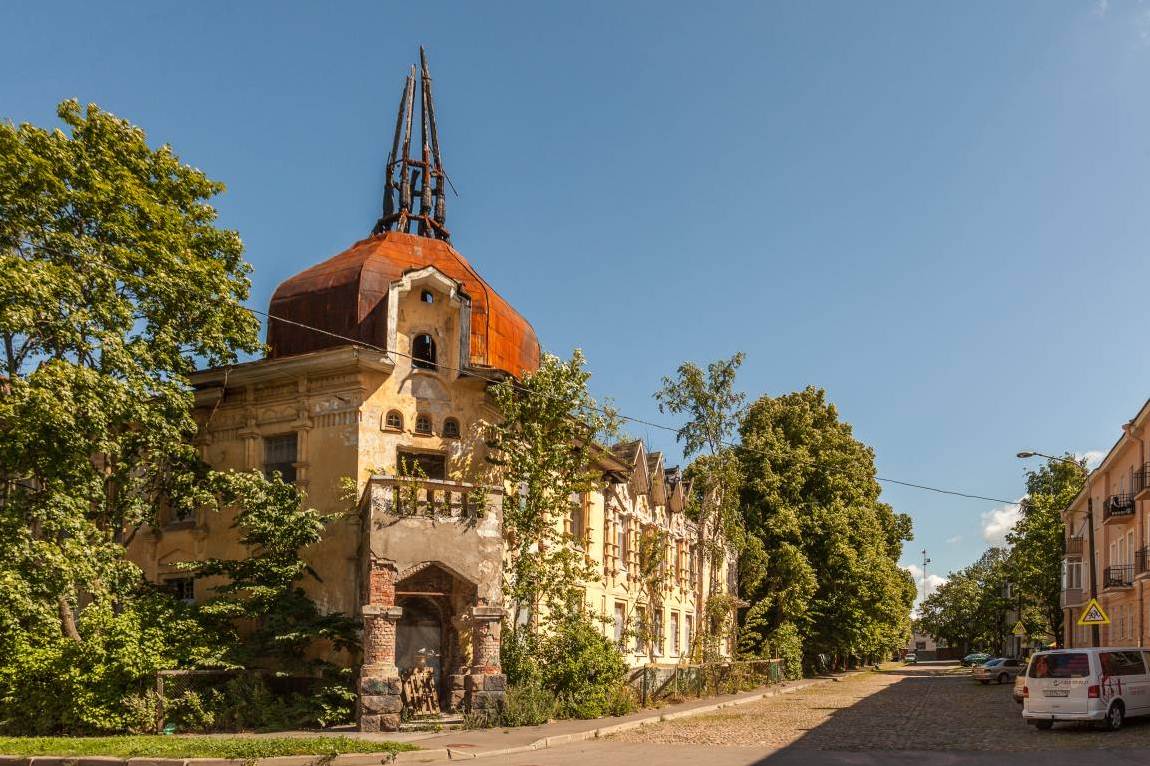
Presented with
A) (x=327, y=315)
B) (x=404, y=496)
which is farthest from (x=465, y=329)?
(x=404, y=496)

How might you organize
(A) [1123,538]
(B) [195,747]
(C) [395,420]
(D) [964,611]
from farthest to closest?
1. (D) [964,611]
2. (A) [1123,538]
3. (C) [395,420]
4. (B) [195,747]

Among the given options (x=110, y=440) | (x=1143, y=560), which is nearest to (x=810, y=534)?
(x=1143, y=560)

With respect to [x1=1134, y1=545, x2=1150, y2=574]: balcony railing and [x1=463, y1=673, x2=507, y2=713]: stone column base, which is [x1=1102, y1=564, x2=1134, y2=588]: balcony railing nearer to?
[x1=1134, y1=545, x2=1150, y2=574]: balcony railing

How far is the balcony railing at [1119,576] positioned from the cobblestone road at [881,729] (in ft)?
29.0

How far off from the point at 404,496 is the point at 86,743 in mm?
7755

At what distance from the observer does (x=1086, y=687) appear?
2066 centimetres

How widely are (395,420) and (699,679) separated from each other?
14071 millimetres

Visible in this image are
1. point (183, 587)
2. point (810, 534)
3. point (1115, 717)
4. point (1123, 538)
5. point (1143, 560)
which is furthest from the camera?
point (810, 534)

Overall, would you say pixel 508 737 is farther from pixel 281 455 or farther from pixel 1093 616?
pixel 1093 616

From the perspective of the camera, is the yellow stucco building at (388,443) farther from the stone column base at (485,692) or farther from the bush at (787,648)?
the bush at (787,648)

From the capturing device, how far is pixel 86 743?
17.7m

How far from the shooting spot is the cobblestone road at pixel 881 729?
1925 cm

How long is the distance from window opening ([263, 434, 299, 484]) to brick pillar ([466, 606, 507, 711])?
683 cm

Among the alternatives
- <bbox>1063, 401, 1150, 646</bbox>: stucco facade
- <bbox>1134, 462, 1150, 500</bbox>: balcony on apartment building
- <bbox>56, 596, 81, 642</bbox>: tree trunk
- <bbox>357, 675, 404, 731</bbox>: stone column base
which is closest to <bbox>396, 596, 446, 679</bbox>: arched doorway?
<bbox>357, 675, 404, 731</bbox>: stone column base
